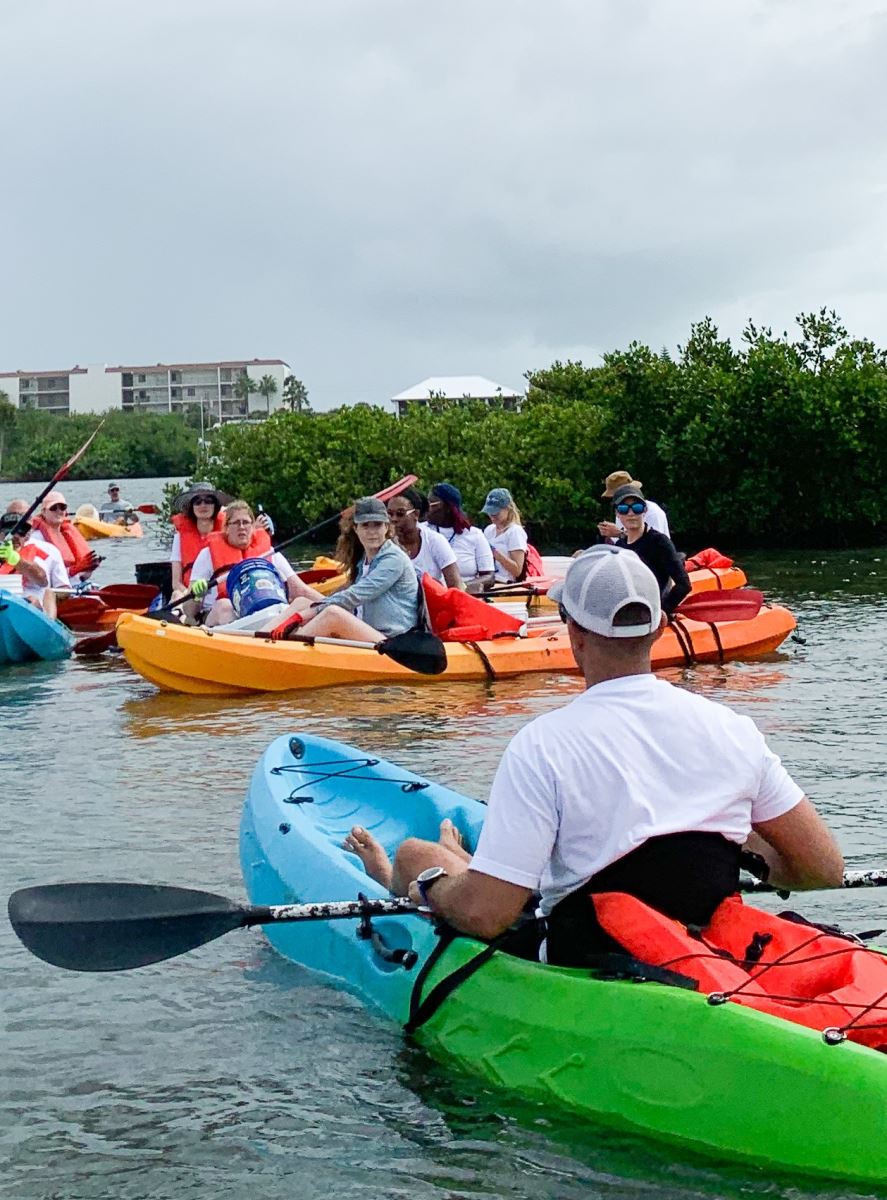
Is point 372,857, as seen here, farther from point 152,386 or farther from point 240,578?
point 152,386

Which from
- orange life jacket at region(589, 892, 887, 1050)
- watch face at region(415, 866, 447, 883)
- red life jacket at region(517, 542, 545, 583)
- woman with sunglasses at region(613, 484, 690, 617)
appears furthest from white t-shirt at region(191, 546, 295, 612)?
orange life jacket at region(589, 892, 887, 1050)

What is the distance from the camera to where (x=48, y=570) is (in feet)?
49.7

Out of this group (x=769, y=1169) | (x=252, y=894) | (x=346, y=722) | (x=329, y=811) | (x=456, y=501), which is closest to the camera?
(x=769, y=1169)

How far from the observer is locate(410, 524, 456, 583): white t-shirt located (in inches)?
509

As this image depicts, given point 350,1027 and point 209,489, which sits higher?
point 209,489

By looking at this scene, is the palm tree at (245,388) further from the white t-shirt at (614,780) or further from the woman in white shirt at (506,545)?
the white t-shirt at (614,780)

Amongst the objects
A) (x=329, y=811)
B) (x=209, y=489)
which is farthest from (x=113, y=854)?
(x=209, y=489)

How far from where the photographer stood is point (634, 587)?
3.84 m

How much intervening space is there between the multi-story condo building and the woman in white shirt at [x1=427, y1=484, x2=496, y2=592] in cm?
13953

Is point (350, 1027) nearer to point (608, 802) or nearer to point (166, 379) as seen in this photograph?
point (608, 802)

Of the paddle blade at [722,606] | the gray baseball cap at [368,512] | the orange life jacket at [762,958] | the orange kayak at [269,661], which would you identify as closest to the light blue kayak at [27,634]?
the orange kayak at [269,661]

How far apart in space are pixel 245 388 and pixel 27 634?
5216 inches

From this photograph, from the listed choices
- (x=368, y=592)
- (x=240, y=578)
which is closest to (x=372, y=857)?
(x=368, y=592)

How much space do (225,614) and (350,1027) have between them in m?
7.90
